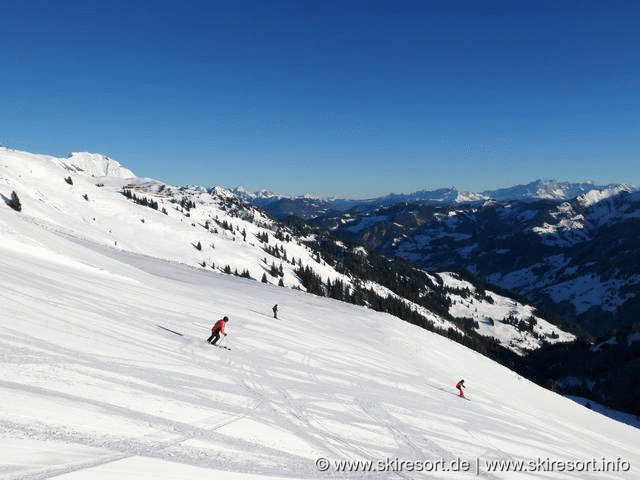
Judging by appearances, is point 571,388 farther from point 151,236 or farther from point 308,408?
point 308,408

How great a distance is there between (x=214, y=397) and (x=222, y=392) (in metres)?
0.76

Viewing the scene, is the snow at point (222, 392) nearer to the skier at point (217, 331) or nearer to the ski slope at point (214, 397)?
the ski slope at point (214, 397)

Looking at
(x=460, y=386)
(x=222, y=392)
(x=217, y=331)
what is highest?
(x=217, y=331)

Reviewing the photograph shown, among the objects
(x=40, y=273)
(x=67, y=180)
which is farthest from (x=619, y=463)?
(x=67, y=180)

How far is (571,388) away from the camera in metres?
150

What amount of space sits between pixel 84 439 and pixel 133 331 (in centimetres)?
1072

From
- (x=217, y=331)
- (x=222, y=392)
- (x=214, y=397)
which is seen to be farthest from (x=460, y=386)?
(x=214, y=397)

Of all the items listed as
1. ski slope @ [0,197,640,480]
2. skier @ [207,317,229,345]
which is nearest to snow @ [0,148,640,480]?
ski slope @ [0,197,640,480]

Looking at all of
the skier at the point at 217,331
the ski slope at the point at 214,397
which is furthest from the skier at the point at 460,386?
the skier at the point at 217,331

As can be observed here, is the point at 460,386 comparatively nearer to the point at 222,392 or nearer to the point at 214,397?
the point at 222,392

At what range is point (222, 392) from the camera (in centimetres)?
1602

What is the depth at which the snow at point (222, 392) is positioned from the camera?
34.9 feet

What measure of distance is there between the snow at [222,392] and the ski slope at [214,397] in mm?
80

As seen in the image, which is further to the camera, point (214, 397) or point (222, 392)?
point (222, 392)
